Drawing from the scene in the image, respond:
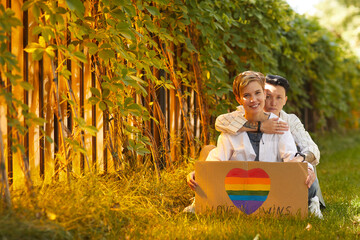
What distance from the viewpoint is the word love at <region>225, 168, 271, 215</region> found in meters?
2.80

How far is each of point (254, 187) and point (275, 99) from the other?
2.93 feet

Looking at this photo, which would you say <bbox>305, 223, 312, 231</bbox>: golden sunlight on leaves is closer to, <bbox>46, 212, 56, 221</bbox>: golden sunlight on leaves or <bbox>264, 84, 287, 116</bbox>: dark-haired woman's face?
<bbox>264, 84, 287, 116</bbox>: dark-haired woman's face

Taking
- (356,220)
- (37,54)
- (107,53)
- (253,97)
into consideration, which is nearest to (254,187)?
(253,97)

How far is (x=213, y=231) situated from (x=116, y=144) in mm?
1082

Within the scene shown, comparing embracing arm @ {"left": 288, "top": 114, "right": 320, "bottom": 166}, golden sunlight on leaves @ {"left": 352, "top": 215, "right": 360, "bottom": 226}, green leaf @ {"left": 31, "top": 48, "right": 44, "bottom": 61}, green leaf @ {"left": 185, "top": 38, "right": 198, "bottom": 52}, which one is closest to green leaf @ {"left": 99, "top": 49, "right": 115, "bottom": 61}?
green leaf @ {"left": 31, "top": 48, "right": 44, "bottom": 61}

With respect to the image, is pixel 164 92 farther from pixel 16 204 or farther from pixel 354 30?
pixel 354 30

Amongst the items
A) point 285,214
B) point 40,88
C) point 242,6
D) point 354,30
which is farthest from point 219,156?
point 354,30

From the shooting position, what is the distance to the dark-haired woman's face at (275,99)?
3.45m

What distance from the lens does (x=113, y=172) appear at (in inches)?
125

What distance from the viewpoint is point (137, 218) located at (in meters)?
2.72

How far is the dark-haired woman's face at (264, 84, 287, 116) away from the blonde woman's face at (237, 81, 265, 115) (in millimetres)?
464

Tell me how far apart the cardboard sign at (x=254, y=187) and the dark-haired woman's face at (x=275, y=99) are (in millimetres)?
756

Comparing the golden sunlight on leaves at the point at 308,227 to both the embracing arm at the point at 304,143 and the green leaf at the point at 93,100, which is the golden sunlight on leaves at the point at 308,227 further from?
the green leaf at the point at 93,100

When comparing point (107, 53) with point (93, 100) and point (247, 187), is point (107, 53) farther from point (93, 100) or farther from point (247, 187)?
point (247, 187)
